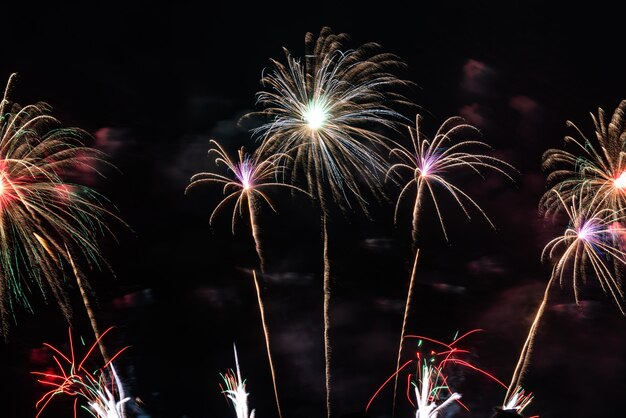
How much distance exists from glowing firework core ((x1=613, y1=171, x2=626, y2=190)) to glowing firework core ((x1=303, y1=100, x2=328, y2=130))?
40.9 ft

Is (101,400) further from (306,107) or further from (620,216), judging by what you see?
(620,216)

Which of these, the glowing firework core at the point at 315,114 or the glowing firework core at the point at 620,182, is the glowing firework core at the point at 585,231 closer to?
the glowing firework core at the point at 620,182

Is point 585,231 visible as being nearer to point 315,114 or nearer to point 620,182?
point 620,182

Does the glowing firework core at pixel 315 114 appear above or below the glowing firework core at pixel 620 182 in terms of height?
above

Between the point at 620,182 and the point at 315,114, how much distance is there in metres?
13.1

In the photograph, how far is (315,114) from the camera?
23891mm

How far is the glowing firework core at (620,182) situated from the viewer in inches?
942

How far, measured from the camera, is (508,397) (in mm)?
31484

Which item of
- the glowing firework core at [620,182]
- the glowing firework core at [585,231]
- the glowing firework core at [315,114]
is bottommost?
the glowing firework core at [585,231]

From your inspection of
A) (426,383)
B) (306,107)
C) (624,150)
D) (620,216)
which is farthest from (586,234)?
(306,107)

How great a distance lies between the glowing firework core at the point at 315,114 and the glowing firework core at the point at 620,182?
12.5 m

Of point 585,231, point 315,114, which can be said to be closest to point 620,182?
point 585,231

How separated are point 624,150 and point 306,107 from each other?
42.9 feet

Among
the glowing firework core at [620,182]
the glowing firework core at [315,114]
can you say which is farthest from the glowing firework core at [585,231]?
the glowing firework core at [315,114]
